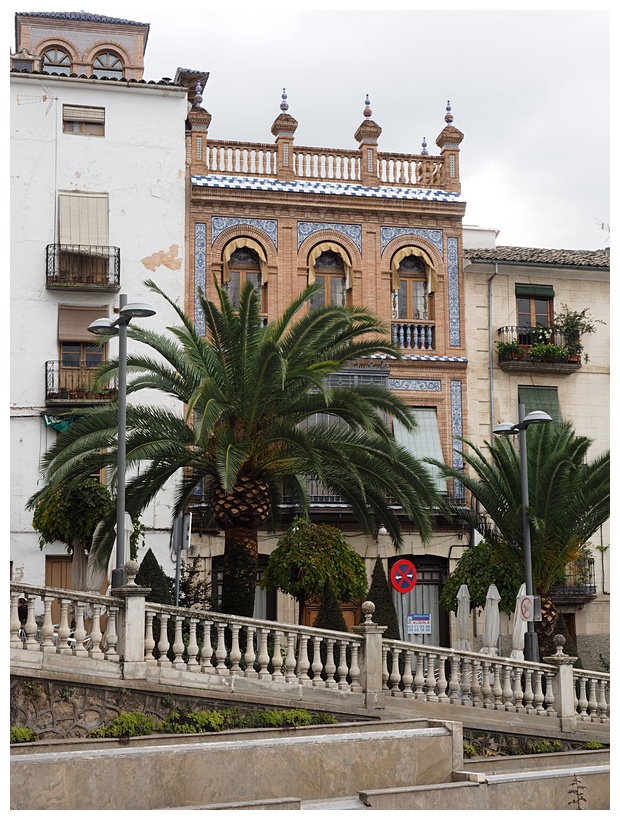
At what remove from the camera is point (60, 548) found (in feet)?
92.4

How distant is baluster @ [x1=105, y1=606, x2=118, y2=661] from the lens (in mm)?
16078

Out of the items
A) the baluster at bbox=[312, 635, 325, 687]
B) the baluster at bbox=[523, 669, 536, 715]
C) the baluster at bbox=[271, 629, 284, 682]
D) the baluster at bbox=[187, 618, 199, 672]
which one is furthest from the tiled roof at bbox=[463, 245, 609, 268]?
the baluster at bbox=[187, 618, 199, 672]

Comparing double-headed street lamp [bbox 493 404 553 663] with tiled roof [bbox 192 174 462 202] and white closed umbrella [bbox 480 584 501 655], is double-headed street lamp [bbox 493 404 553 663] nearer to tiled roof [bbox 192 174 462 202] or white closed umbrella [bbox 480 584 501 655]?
white closed umbrella [bbox 480 584 501 655]

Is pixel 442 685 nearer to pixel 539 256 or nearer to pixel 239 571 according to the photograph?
pixel 239 571

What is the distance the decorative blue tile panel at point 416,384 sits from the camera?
30812mm

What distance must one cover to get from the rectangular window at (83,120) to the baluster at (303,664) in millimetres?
16714

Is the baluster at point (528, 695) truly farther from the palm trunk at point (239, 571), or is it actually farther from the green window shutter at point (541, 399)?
the green window shutter at point (541, 399)

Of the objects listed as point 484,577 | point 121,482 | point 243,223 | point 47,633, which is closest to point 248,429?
point 121,482

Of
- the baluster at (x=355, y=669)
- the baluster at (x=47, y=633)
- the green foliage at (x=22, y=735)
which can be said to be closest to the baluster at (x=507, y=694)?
the baluster at (x=355, y=669)

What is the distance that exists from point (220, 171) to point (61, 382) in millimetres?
6630

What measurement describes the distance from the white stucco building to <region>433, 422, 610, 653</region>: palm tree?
321 inches

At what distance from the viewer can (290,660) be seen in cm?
1753

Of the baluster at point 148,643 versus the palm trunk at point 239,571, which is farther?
the palm trunk at point 239,571

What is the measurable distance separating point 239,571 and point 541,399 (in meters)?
13.9
